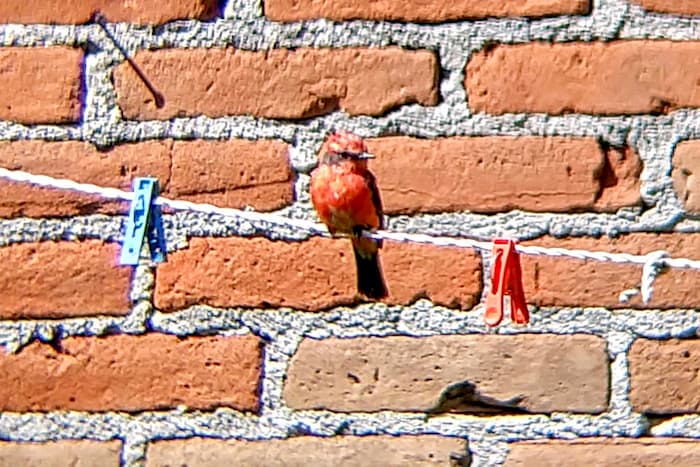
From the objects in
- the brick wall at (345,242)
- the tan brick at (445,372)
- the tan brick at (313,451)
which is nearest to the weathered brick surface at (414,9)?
the brick wall at (345,242)

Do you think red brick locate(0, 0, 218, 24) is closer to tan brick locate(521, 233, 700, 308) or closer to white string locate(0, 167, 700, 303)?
white string locate(0, 167, 700, 303)

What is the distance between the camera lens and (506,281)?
1438 mm

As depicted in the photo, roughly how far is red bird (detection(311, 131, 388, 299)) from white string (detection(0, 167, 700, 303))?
0.06ft

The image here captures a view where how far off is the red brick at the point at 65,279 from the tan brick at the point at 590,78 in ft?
1.42

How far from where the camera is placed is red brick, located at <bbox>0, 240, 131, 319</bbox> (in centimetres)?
164

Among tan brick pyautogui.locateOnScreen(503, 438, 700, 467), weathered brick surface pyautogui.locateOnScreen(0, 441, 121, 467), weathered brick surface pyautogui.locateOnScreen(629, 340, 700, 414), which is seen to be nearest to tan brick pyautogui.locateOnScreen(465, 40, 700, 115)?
weathered brick surface pyautogui.locateOnScreen(629, 340, 700, 414)

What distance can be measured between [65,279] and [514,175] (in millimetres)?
497

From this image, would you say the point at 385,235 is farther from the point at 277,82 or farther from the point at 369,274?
the point at 277,82

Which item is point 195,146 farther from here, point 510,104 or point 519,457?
point 519,457

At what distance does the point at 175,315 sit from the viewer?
1.64 meters

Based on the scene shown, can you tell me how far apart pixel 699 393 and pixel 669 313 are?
9 centimetres

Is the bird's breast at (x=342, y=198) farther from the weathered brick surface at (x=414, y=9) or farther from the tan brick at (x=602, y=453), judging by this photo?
the tan brick at (x=602, y=453)

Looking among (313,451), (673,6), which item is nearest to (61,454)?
(313,451)

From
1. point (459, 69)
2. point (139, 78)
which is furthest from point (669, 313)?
point (139, 78)
